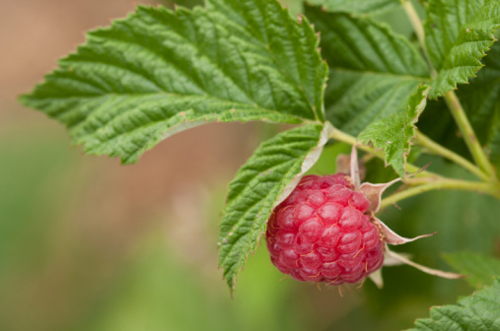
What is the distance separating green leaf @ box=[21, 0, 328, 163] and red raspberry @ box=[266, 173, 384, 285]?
25 cm

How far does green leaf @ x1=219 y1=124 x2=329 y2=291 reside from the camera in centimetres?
114

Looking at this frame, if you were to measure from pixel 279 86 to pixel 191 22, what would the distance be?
278 mm

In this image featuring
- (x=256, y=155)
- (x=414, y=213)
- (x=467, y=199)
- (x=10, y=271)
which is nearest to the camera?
(x=256, y=155)

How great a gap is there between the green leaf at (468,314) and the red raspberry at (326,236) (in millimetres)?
167

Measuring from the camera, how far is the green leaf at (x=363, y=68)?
1.45 meters

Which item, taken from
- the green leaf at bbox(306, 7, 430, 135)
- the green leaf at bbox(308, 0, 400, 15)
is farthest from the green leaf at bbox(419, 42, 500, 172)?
the green leaf at bbox(308, 0, 400, 15)

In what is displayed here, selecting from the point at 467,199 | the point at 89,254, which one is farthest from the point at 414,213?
the point at 89,254

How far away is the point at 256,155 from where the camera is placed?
48.1 inches

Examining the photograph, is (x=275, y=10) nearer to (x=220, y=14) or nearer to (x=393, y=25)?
(x=220, y=14)

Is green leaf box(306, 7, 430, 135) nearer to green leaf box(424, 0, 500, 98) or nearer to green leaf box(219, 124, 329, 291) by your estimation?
green leaf box(424, 0, 500, 98)

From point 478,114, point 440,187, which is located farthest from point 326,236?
point 478,114

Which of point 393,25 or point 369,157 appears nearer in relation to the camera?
point 369,157

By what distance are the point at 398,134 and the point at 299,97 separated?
32 cm

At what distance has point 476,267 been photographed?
1.62 m
